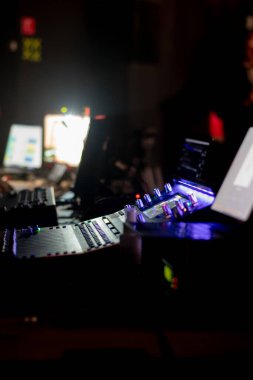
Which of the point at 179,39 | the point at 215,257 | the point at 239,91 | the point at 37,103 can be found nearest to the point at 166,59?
the point at 179,39

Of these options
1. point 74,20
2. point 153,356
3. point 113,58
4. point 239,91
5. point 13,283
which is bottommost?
point 153,356

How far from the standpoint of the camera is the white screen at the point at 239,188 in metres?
1.05

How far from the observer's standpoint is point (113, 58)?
6.27 metres

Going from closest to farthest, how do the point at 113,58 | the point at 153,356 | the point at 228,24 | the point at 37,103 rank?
1. the point at 153,356
2. the point at 37,103
3. the point at 113,58
4. the point at 228,24

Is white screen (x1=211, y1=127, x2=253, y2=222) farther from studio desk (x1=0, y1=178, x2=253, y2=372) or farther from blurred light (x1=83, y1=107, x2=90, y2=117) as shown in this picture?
blurred light (x1=83, y1=107, x2=90, y2=117)

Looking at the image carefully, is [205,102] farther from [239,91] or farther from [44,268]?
[44,268]

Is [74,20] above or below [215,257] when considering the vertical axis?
above

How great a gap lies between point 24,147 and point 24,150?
24 mm

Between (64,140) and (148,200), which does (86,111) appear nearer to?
(64,140)

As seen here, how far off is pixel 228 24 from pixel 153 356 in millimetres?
6511

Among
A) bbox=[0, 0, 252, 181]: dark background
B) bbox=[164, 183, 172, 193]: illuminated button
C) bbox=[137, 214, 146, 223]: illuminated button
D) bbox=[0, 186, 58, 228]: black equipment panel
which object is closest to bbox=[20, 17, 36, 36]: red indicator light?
bbox=[0, 0, 252, 181]: dark background

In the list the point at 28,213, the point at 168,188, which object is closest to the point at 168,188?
the point at 168,188

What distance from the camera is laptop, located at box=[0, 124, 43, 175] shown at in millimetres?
3805

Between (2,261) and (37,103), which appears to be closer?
(2,261)
